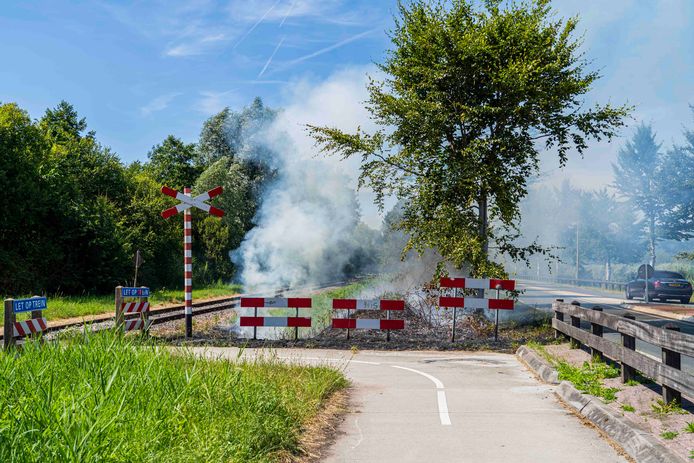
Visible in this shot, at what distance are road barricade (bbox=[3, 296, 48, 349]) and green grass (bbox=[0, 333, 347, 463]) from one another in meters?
2.36

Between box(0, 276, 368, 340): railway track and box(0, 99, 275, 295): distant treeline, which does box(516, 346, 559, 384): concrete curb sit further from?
box(0, 99, 275, 295): distant treeline

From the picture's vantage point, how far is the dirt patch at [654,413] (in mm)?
6480

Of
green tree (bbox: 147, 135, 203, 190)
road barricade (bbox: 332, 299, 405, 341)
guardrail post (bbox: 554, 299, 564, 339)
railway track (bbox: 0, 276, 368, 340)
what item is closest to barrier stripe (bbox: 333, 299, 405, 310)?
road barricade (bbox: 332, 299, 405, 341)

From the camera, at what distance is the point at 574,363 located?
11664mm

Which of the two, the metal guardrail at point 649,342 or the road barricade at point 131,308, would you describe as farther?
the road barricade at point 131,308

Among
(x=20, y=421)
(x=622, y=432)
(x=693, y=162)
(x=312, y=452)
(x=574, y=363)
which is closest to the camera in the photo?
(x=20, y=421)

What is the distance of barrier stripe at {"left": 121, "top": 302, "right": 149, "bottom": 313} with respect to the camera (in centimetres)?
1428

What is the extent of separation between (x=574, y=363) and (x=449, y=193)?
30.9 ft

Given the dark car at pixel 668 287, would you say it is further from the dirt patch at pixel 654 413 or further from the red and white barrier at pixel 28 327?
the red and white barrier at pixel 28 327

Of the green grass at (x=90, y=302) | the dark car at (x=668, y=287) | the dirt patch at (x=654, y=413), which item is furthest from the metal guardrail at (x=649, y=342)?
the dark car at (x=668, y=287)

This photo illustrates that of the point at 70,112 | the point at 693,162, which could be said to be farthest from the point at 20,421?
the point at 693,162

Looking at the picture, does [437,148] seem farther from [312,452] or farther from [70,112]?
[70,112]

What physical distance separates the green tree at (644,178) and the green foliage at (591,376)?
232 feet

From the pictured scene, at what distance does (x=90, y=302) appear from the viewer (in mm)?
26312
